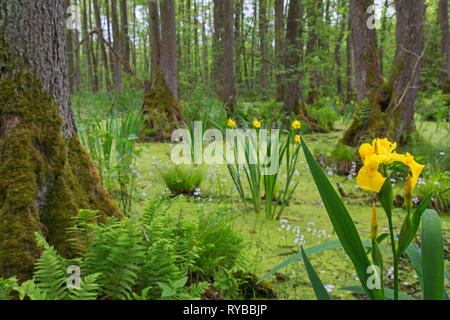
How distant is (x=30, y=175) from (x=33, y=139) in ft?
0.58

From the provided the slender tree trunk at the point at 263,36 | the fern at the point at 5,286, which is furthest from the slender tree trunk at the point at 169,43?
the fern at the point at 5,286

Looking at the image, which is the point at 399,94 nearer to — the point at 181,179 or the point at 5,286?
the point at 181,179

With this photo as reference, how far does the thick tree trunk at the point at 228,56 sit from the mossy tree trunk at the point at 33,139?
5.35 m

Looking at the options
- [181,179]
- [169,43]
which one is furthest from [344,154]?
[169,43]

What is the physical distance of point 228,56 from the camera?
23.4ft

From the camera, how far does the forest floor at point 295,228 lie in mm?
1729

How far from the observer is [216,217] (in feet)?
6.11

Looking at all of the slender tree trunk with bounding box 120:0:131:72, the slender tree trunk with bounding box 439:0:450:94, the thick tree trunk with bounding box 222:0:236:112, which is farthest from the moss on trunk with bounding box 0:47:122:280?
the slender tree trunk with bounding box 439:0:450:94

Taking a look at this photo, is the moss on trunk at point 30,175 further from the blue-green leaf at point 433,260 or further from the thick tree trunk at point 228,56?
the thick tree trunk at point 228,56

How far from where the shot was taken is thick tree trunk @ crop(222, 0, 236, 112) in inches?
276

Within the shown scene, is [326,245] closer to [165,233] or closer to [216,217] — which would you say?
[165,233]

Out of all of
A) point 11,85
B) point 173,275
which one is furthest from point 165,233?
point 11,85

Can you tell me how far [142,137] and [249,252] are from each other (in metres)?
4.16

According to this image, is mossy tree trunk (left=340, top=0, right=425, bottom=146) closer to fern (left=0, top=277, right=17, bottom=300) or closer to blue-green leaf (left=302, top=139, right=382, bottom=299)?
blue-green leaf (left=302, top=139, right=382, bottom=299)
